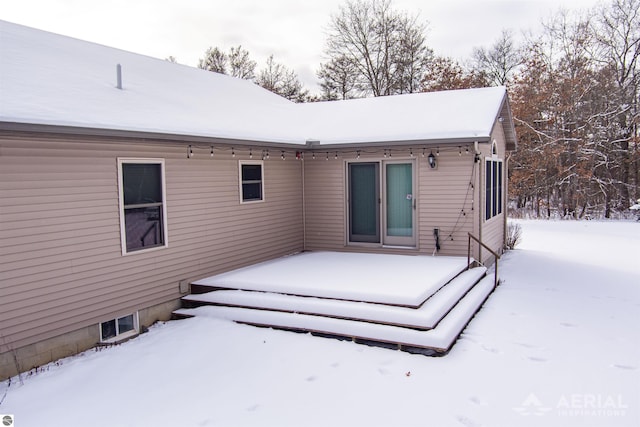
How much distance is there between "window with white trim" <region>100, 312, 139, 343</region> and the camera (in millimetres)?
5926

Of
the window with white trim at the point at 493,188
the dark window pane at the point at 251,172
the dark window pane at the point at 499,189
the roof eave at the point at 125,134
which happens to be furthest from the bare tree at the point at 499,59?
the roof eave at the point at 125,134

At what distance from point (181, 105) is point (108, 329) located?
11.2 feet

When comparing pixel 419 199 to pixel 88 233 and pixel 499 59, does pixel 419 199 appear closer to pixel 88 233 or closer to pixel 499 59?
pixel 88 233

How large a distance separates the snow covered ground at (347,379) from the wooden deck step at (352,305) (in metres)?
0.37

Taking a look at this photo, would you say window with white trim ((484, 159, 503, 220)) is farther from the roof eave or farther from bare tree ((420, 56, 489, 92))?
bare tree ((420, 56, 489, 92))

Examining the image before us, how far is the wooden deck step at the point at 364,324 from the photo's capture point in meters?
5.20

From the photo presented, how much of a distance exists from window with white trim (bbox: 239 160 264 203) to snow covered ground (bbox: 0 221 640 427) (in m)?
2.59

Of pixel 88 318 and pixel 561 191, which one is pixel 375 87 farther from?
pixel 88 318

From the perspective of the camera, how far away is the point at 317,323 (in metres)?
5.75

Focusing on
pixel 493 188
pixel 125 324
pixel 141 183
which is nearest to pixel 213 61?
pixel 493 188

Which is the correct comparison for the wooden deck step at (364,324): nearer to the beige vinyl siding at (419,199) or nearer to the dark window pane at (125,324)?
the dark window pane at (125,324)

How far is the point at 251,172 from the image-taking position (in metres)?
8.38

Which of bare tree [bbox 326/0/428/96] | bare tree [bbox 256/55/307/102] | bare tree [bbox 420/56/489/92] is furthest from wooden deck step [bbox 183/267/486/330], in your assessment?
bare tree [bbox 256/55/307/102]

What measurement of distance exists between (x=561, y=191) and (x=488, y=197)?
1238 cm
